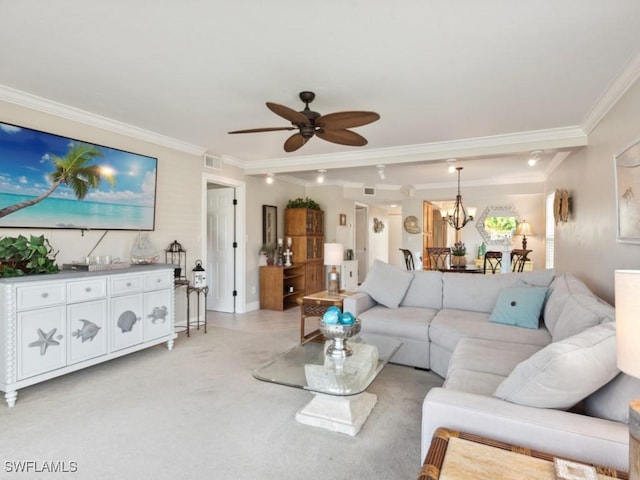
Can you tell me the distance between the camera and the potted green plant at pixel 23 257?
2.77m

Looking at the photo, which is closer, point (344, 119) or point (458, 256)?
point (344, 119)

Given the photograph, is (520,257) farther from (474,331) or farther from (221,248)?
(221,248)

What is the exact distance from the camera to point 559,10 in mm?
1929

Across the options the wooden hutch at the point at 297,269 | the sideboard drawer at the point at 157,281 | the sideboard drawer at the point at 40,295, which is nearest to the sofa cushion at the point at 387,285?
the sideboard drawer at the point at 157,281

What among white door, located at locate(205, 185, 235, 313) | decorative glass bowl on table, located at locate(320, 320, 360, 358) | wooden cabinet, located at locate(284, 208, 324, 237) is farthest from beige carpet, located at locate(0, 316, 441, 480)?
wooden cabinet, located at locate(284, 208, 324, 237)

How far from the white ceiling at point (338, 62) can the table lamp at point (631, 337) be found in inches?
64.1

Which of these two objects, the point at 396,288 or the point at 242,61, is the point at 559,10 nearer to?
the point at 242,61

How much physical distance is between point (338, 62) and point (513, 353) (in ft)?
7.70

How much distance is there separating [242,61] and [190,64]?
389 mm

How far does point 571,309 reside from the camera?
2.30m

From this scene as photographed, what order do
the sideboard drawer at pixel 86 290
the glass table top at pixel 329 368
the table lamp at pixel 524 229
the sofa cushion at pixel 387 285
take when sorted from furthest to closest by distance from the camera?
the table lamp at pixel 524 229 < the sofa cushion at pixel 387 285 < the sideboard drawer at pixel 86 290 < the glass table top at pixel 329 368

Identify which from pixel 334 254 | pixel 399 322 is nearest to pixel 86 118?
pixel 334 254

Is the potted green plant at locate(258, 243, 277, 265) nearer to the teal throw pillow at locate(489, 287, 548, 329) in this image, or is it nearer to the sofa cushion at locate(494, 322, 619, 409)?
the teal throw pillow at locate(489, 287, 548, 329)

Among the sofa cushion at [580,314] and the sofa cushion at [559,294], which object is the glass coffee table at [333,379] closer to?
the sofa cushion at [580,314]
